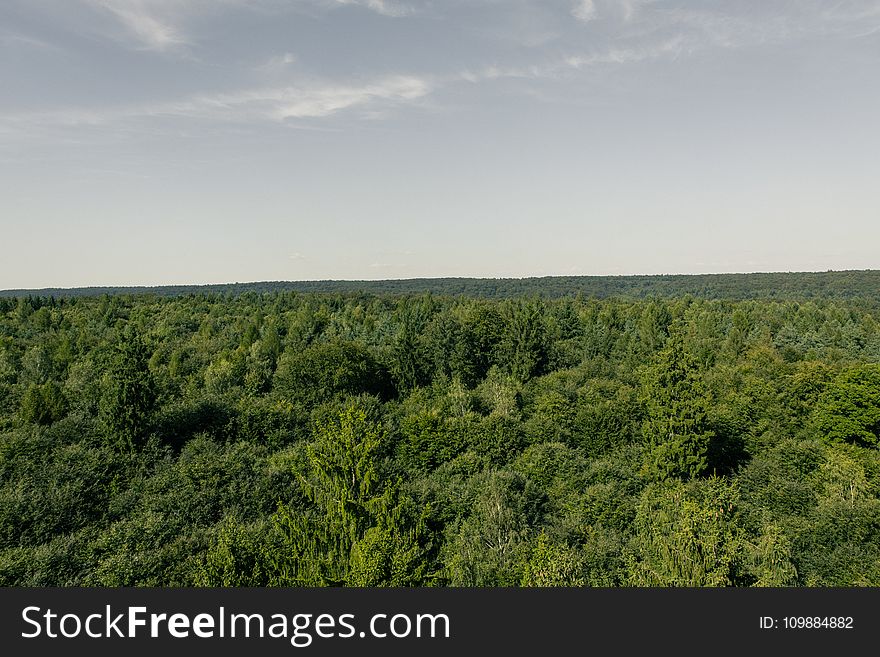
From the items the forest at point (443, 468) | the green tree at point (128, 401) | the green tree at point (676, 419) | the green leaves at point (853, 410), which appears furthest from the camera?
the green tree at point (128, 401)

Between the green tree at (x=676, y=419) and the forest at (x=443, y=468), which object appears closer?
the forest at (x=443, y=468)

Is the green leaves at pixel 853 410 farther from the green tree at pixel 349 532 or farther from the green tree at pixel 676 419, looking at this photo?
the green tree at pixel 349 532

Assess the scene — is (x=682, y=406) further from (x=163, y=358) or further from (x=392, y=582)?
(x=163, y=358)

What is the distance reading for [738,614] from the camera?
1516cm

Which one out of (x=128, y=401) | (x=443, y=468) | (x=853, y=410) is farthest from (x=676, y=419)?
(x=128, y=401)

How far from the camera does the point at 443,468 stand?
168ft

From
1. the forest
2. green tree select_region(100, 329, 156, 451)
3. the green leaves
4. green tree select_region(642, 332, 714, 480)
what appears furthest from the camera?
green tree select_region(100, 329, 156, 451)

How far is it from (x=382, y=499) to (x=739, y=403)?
52127 mm

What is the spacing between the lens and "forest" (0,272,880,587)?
25891 mm

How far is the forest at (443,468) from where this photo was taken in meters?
25.9

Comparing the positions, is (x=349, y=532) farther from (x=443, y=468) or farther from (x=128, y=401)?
(x=128, y=401)

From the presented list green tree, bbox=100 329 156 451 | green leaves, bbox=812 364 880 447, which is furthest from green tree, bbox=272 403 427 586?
green leaves, bbox=812 364 880 447

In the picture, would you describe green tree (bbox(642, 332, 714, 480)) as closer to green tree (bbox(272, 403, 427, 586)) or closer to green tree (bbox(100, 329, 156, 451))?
green tree (bbox(272, 403, 427, 586))

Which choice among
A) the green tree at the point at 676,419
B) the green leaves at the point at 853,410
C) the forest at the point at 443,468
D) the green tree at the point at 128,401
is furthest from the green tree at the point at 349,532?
the green leaves at the point at 853,410
